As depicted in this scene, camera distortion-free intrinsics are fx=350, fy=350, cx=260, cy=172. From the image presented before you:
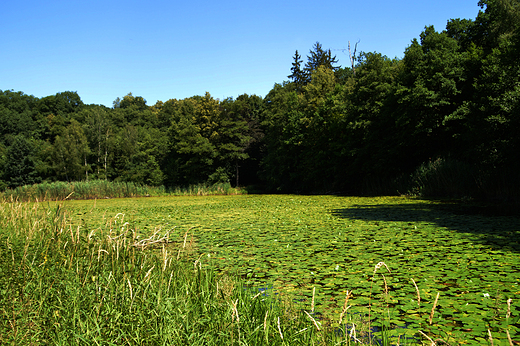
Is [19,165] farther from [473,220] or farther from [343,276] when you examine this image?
[343,276]

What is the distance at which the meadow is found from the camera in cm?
296

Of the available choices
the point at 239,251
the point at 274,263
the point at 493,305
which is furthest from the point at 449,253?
the point at 239,251

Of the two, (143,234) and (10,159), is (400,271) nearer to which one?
(143,234)

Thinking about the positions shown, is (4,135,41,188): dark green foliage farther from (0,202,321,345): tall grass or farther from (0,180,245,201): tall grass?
(0,202,321,345): tall grass

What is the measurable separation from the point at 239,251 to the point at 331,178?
23923mm

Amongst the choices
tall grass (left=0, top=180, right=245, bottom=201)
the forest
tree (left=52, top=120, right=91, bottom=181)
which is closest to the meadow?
the forest

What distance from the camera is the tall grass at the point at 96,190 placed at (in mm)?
25125

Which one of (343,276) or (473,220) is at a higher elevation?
(473,220)

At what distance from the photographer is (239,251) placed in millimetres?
6605

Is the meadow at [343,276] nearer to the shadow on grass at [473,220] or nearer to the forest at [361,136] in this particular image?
the shadow on grass at [473,220]

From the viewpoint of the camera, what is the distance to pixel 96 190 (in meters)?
27.9

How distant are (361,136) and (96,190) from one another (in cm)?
2089

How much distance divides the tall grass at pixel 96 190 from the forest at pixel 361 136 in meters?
2.43

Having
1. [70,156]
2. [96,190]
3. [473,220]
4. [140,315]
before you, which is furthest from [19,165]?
[140,315]
